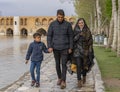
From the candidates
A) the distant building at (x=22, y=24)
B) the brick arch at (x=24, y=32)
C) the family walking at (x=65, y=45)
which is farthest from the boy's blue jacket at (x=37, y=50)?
the brick arch at (x=24, y=32)

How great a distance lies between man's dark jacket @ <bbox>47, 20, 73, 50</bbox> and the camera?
10.1m

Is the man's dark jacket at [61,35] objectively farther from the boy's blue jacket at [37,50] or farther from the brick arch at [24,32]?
the brick arch at [24,32]

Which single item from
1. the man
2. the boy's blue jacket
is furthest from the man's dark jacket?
the boy's blue jacket

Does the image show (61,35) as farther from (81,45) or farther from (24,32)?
(24,32)

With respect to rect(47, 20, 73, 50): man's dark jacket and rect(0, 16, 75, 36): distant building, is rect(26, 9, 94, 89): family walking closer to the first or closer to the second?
rect(47, 20, 73, 50): man's dark jacket

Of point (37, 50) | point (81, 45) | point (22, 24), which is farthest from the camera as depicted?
point (22, 24)

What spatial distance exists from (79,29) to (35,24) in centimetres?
13480

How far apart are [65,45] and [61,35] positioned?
0.93 feet

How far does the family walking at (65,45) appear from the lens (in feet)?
33.3

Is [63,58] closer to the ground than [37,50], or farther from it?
closer to the ground

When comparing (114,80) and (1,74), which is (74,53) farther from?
(1,74)

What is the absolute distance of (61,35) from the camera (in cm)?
1016

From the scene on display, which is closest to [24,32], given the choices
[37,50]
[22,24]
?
[22,24]

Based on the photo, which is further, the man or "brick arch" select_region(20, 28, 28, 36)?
"brick arch" select_region(20, 28, 28, 36)
